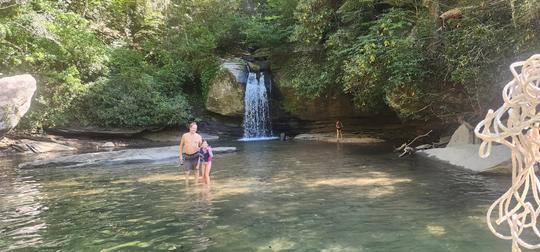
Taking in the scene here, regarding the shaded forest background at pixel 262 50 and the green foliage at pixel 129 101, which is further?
the green foliage at pixel 129 101

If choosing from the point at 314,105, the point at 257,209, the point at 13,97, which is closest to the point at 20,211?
the point at 257,209

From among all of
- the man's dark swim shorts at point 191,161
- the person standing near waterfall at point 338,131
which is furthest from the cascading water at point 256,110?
the man's dark swim shorts at point 191,161

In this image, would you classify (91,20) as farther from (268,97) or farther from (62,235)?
(62,235)

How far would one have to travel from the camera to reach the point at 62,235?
22.2 feet

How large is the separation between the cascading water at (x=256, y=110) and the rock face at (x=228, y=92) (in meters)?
0.36

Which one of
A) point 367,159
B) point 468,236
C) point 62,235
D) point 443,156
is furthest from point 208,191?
point 443,156

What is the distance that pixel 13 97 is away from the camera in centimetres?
1741

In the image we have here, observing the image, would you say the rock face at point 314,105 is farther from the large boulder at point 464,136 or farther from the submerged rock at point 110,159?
the submerged rock at point 110,159

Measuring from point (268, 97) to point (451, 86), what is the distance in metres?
12.1

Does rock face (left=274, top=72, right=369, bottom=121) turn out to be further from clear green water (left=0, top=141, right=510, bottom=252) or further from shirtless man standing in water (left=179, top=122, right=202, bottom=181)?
shirtless man standing in water (left=179, top=122, right=202, bottom=181)

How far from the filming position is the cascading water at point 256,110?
25.5 meters

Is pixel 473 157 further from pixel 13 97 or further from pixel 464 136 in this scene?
pixel 13 97

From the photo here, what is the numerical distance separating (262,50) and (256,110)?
12.6ft

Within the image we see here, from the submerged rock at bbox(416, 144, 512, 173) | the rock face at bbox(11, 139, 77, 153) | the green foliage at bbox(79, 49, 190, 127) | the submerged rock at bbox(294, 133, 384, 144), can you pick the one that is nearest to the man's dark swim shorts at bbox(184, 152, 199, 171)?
the submerged rock at bbox(416, 144, 512, 173)
